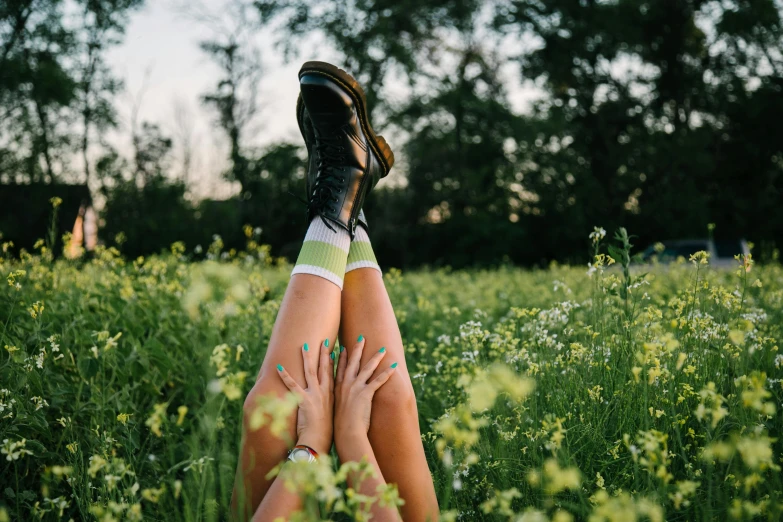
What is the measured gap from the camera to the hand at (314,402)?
1.95 meters

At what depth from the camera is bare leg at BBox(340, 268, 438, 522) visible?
1944 mm

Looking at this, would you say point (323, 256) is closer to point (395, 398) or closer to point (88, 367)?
point (395, 398)

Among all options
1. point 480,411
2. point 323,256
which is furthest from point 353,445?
point 323,256

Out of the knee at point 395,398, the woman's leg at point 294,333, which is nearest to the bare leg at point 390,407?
the knee at point 395,398

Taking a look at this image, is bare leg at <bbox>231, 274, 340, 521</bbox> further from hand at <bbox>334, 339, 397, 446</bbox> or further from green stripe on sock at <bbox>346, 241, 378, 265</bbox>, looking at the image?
green stripe on sock at <bbox>346, 241, 378, 265</bbox>

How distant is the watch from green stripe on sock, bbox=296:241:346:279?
638mm

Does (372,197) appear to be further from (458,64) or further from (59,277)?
(59,277)

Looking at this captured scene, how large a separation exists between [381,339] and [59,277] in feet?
9.67

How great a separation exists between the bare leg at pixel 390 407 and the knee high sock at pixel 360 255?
3 cm

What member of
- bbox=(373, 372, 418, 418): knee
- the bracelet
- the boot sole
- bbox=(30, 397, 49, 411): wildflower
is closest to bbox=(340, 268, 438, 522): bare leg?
bbox=(373, 372, 418, 418): knee

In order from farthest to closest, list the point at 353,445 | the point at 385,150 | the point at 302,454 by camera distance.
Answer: the point at 385,150 < the point at 353,445 < the point at 302,454

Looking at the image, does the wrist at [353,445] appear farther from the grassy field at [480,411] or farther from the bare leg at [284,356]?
the grassy field at [480,411]

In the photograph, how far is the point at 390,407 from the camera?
2037 mm

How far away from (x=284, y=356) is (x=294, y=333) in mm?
85
